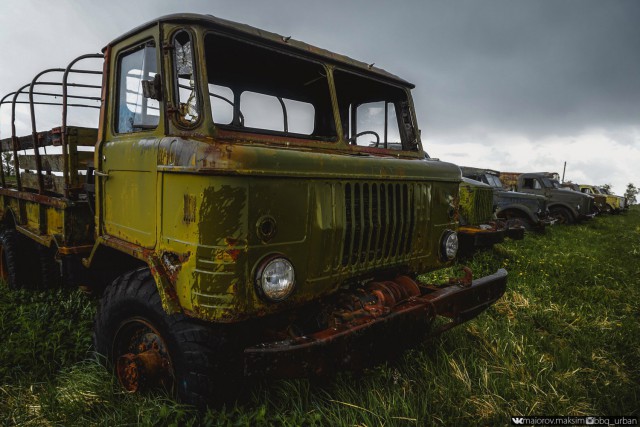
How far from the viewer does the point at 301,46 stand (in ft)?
8.95

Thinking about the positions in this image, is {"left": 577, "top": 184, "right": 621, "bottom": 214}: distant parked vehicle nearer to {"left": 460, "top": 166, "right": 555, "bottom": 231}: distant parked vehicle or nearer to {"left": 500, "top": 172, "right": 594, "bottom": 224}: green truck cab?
{"left": 500, "top": 172, "right": 594, "bottom": 224}: green truck cab

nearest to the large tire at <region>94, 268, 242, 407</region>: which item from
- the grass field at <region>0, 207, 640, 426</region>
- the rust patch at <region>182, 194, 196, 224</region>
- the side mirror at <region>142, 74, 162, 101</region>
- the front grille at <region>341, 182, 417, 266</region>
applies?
the grass field at <region>0, 207, 640, 426</region>

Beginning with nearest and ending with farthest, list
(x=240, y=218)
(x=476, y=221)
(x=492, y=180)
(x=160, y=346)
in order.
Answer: (x=240, y=218) < (x=160, y=346) < (x=476, y=221) < (x=492, y=180)

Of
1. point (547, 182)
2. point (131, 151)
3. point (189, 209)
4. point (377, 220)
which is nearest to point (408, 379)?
point (377, 220)

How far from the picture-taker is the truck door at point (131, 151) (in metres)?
2.30

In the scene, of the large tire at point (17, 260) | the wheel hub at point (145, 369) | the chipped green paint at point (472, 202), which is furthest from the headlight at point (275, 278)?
the chipped green paint at point (472, 202)

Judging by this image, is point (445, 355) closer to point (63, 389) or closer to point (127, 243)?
point (127, 243)

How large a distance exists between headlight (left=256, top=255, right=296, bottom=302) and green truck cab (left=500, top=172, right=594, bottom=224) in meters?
14.2

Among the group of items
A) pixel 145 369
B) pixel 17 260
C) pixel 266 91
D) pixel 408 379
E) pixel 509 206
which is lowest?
pixel 408 379

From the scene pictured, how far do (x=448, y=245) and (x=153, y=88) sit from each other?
90.2 inches

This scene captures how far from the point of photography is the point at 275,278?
6.55ft

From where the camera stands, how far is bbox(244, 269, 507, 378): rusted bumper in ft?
6.07

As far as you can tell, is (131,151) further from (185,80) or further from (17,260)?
(17,260)

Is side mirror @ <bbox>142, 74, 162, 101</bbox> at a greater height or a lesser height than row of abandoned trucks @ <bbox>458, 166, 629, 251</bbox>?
greater
